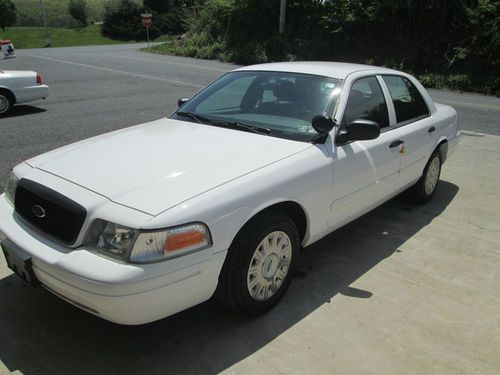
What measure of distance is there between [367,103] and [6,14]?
2530 inches

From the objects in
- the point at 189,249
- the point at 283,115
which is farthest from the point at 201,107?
the point at 189,249

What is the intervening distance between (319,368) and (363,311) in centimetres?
70

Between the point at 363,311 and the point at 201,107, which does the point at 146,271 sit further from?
the point at 201,107

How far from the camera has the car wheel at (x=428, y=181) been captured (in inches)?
203

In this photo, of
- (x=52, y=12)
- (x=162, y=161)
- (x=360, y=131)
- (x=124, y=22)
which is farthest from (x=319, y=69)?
(x=52, y=12)

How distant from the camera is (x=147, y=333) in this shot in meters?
3.05

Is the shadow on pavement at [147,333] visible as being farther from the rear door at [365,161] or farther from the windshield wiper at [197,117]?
the windshield wiper at [197,117]

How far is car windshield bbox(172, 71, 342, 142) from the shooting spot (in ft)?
12.0

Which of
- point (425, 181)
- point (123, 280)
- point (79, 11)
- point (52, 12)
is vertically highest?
point (79, 11)

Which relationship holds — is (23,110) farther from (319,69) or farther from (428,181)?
(428,181)

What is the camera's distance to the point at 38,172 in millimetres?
3111

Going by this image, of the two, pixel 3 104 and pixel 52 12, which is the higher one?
pixel 52 12

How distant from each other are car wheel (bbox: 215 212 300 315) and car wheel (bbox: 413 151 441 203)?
2.36 meters

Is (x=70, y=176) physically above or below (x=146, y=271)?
above
